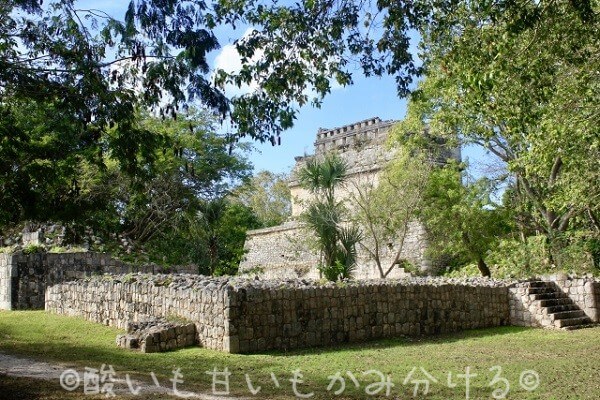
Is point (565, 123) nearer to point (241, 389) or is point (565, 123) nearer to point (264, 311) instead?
point (264, 311)

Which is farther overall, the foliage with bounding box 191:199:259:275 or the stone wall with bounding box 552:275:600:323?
the foliage with bounding box 191:199:259:275

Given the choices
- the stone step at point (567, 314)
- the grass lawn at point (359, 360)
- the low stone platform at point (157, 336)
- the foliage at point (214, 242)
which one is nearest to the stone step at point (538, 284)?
the stone step at point (567, 314)

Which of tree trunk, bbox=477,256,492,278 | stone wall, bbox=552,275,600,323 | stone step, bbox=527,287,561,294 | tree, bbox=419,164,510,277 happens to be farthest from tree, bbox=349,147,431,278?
stone wall, bbox=552,275,600,323

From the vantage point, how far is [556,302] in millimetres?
17094

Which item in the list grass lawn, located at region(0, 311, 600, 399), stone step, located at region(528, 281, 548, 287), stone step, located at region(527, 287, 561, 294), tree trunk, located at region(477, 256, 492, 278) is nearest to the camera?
grass lawn, located at region(0, 311, 600, 399)

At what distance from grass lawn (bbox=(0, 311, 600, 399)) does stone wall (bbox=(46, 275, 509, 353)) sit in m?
0.41

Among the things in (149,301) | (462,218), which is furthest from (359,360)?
(462,218)

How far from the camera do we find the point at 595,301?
55.3ft

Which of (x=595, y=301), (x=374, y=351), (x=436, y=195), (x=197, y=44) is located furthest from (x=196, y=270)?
(x=197, y=44)

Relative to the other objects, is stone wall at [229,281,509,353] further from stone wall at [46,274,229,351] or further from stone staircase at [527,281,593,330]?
stone staircase at [527,281,593,330]

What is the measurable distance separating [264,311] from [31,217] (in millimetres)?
4287

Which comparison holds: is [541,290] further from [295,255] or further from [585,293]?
[295,255]

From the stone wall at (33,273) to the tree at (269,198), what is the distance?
25196mm

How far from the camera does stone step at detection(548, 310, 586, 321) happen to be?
53.0ft
